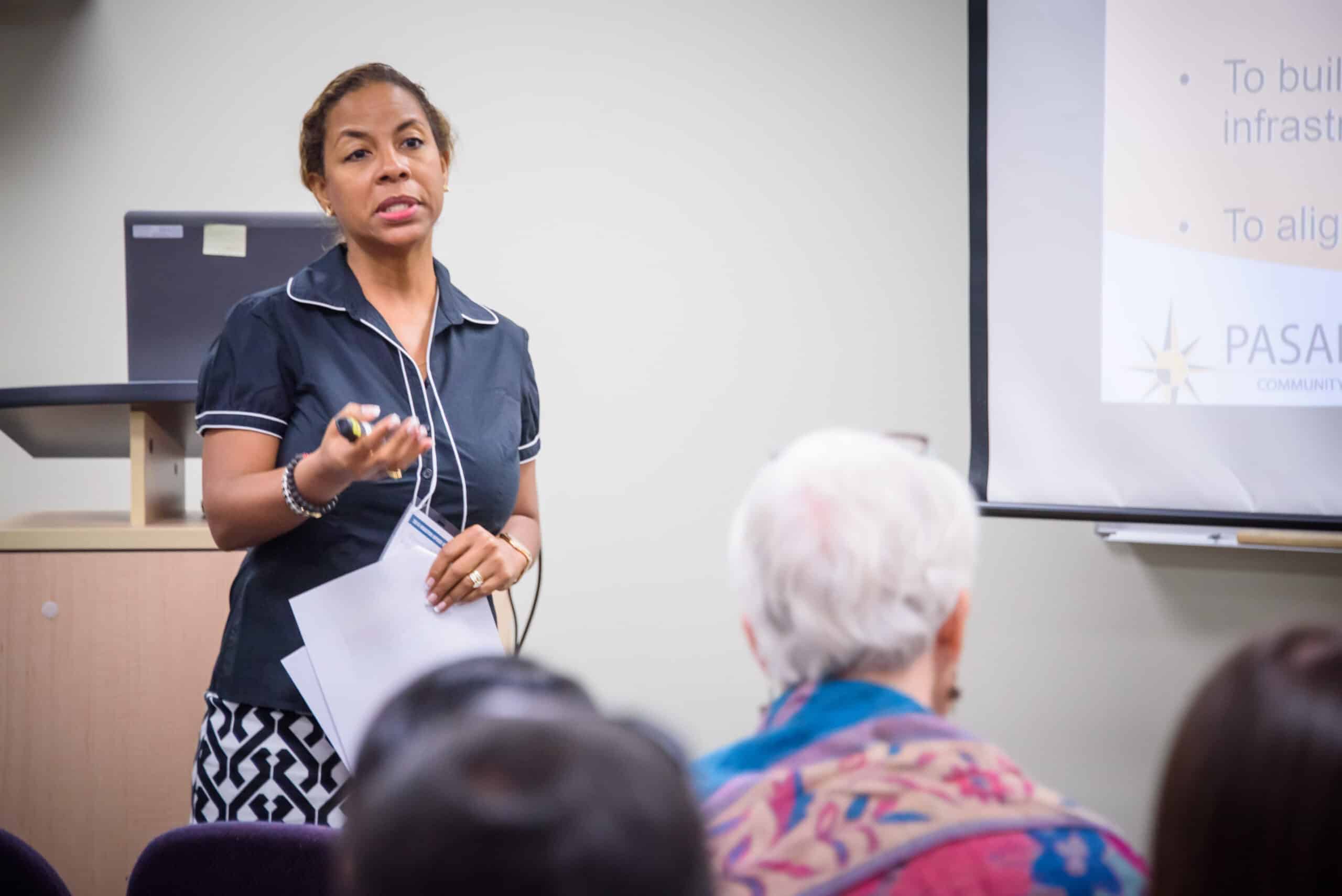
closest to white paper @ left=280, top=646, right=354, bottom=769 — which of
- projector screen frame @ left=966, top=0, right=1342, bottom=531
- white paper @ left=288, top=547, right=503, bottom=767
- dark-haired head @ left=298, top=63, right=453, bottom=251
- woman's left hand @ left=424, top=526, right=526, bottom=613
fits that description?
white paper @ left=288, top=547, right=503, bottom=767

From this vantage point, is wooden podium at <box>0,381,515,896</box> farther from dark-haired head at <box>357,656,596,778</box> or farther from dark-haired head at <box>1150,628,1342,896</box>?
dark-haired head at <box>1150,628,1342,896</box>

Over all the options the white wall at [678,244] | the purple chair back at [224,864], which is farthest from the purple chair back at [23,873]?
the white wall at [678,244]

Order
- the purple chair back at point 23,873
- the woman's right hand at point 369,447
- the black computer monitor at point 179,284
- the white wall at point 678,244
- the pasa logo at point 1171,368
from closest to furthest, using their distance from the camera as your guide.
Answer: the purple chair back at point 23,873 → the woman's right hand at point 369,447 → the black computer monitor at point 179,284 → the pasa logo at point 1171,368 → the white wall at point 678,244

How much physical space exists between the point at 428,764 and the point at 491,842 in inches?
1.8

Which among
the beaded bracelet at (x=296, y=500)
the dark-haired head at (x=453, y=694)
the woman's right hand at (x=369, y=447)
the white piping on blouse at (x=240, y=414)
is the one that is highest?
the white piping on blouse at (x=240, y=414)

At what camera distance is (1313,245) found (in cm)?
236

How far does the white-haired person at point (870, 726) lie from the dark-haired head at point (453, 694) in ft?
0.81

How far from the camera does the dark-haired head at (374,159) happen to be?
1486 millimetres

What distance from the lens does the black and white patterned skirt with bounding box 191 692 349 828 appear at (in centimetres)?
134

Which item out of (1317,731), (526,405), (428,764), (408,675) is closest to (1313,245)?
(526,405)

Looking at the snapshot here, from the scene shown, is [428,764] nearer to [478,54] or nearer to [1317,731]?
[1317,731]

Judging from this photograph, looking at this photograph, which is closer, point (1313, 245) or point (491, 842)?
point (491, 842)

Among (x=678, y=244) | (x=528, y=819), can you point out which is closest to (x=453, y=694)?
(x=528, y=819)

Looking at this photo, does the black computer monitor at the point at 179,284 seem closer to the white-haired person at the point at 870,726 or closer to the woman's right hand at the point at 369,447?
the woman's right hand at the point at 369,447
